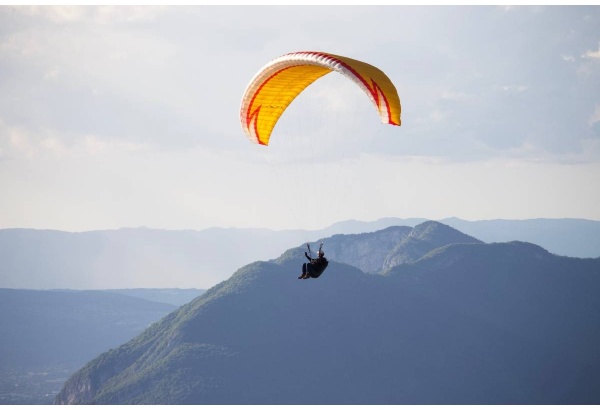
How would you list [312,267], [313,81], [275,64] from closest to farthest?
1. [312,267]
2. [275,64]
3. [313,81]

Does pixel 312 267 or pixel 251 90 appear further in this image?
pixel 251 90

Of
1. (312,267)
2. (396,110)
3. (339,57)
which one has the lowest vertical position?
(312,267)

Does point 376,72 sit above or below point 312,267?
above

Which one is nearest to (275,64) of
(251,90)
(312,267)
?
(251,90)

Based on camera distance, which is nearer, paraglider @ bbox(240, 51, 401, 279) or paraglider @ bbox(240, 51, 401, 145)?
paraglider @ bbox(240, 51, 401, 279)

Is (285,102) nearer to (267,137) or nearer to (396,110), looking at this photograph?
(267,137)

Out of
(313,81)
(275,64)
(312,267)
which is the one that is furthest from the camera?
(313,81)

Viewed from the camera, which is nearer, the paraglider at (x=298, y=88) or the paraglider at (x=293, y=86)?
the paraglider at (x=298, y=88)

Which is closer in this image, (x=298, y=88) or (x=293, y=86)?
(x=293, y=86)
